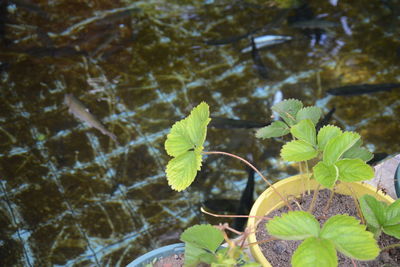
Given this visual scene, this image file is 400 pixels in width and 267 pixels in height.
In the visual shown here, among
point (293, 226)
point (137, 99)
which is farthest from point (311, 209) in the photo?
point (137, 99)

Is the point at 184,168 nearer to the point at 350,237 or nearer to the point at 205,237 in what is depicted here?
the point at 205,237

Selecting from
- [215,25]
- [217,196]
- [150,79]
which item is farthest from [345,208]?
[215,25]

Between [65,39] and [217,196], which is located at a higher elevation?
[65,39]

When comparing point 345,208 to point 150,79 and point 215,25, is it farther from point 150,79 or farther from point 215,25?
point 215,25

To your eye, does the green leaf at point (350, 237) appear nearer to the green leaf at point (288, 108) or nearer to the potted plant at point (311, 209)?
the potted plant at point (311, 209)

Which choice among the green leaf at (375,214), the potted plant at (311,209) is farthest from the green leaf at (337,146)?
the green leaf at (375,214)

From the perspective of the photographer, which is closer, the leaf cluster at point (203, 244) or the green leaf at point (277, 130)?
the leaf cluster at point (203, 244)
